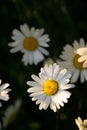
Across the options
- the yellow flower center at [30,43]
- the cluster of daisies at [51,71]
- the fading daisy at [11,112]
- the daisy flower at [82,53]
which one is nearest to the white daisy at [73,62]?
the cluster of daisies at [51,71]

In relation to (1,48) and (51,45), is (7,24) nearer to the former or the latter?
(1,48)

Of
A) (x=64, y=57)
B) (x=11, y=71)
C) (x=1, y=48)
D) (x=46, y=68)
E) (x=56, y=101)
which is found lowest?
(x=56, y=101)

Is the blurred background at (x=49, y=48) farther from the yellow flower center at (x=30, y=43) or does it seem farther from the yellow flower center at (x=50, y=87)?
the yellow flower center at (x=50, y=87)

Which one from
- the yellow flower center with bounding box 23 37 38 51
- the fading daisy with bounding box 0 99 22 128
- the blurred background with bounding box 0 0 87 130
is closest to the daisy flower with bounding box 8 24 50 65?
the yellow flower center with bounding box 23 37 38 51

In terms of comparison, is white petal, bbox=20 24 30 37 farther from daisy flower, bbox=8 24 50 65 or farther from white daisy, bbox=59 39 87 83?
white daisy, bbox=59 39 87 83

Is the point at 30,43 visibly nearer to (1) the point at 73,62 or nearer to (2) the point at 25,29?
(2) the point at 25,29

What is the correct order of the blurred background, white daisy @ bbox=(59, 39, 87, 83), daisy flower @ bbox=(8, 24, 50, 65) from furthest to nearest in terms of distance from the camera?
the blurred background < daisy flower @ bbox=(8, 24, 50, 65) < white daisy @ bbox=(59, 39, 87, 83)

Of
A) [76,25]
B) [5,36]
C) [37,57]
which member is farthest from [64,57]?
[5,36]

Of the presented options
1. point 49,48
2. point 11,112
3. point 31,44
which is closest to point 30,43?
point 31,44
